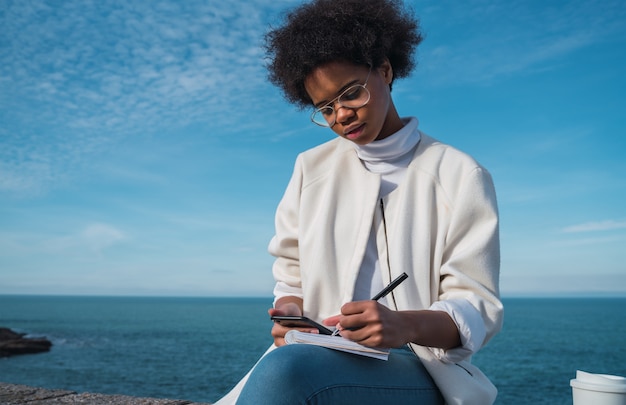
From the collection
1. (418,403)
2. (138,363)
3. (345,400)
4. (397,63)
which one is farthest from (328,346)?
(138,363)

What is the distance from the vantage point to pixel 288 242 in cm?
215

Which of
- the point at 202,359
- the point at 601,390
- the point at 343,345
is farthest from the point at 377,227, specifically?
the point at 202,359

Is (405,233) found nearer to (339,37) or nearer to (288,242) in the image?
(288,242)

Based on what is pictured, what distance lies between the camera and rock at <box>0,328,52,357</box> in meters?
40.2

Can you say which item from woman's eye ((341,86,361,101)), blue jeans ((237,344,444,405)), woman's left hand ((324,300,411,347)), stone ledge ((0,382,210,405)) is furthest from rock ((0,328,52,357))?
woman's left hand ((324,300,411,347))

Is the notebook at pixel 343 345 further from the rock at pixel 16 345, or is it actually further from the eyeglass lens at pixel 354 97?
the rock at pixel 16 345

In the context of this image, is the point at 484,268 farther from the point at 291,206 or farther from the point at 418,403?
the point at 291,206

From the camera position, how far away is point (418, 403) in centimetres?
167

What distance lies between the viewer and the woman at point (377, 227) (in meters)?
1.56

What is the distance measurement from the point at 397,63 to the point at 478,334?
A: 1105 mm

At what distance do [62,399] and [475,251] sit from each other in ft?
8.48

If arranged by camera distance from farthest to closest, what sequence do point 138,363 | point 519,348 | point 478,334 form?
1. point 519,348
2. point 138,363
3. point 478,334

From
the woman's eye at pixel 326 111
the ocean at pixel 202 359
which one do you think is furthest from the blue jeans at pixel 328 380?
the ocean at pixel 202 359

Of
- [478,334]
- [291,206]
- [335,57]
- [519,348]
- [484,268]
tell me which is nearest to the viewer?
[478,334]
